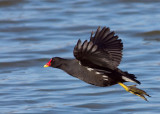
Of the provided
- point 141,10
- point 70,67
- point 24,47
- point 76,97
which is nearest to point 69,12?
point 141,10

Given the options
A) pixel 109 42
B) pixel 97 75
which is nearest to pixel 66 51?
pixel 97 75

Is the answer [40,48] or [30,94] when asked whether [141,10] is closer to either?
[40,48]

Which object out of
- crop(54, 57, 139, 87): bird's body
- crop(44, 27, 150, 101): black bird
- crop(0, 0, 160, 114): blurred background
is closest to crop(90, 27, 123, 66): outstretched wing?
crop(44, 27, 150, 101): black bird

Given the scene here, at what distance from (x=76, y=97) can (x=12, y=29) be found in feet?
19.8

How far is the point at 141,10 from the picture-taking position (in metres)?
16.5

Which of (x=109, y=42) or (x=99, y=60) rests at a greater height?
(x=109, y=42)

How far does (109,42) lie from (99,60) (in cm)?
27

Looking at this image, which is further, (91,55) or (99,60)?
(99,60)

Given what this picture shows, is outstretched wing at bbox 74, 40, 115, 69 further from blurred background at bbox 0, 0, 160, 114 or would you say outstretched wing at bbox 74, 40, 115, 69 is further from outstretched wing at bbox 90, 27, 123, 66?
blurred background at bbox 0, 0, 160, 114

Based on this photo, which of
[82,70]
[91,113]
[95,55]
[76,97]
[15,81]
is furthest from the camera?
[15,81]

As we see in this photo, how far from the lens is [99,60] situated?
6.62 metres

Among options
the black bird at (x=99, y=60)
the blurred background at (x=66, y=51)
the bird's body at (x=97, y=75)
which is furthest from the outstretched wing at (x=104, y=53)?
the blurred background at (x=66, y=51)

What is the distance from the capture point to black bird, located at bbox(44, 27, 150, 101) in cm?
644

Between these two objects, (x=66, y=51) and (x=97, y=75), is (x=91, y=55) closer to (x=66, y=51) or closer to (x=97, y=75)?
(x=97, y=75)
